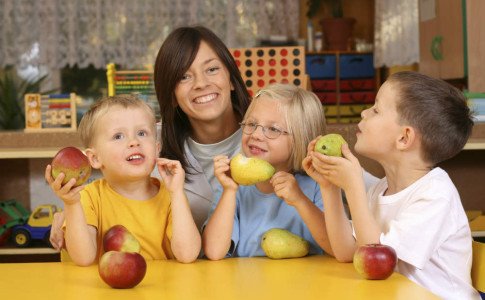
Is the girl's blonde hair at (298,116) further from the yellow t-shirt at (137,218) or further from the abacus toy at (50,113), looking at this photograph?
the abacus toy at (50,113)

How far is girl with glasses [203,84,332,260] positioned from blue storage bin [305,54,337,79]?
533 centimetres

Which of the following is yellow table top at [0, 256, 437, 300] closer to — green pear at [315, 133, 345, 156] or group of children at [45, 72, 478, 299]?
group of children at [45, 72, 478, 299]

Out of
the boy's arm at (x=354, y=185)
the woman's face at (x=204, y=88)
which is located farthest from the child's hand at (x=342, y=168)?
the woman's face at (x=204, y=88)

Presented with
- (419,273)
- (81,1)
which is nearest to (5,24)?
(81,1)

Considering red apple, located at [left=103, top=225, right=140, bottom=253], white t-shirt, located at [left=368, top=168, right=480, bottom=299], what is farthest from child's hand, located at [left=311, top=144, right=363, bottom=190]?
red apple, located at [left=103, top=225, right=140, bottom=253]

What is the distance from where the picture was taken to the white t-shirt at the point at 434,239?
1424mm

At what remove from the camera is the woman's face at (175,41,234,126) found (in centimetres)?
203

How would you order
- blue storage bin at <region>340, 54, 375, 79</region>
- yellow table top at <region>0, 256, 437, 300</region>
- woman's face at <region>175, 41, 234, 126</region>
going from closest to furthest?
yellow table top at <region>0, 256, 437, 300</region>
woman's face at <region>175, 41, 234, 126</region>
blue storage bin at <region>340, 54, 375, 79</region>

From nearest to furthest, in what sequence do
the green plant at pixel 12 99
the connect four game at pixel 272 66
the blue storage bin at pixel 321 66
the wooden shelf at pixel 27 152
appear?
1. the connect four game at pixel 272 66
2. the wooden shelf at pixel 27 152
3. the green plant at pixel 12 99
4. the blue storage bin at pixel 321 66

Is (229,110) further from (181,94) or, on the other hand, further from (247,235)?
(247,235)

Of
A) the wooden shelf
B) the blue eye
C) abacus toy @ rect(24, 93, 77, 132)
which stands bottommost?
the wooden shelf

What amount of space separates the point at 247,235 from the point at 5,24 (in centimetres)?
514

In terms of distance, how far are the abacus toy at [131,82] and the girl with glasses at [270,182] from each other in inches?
52.3

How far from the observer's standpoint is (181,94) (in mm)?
2039
